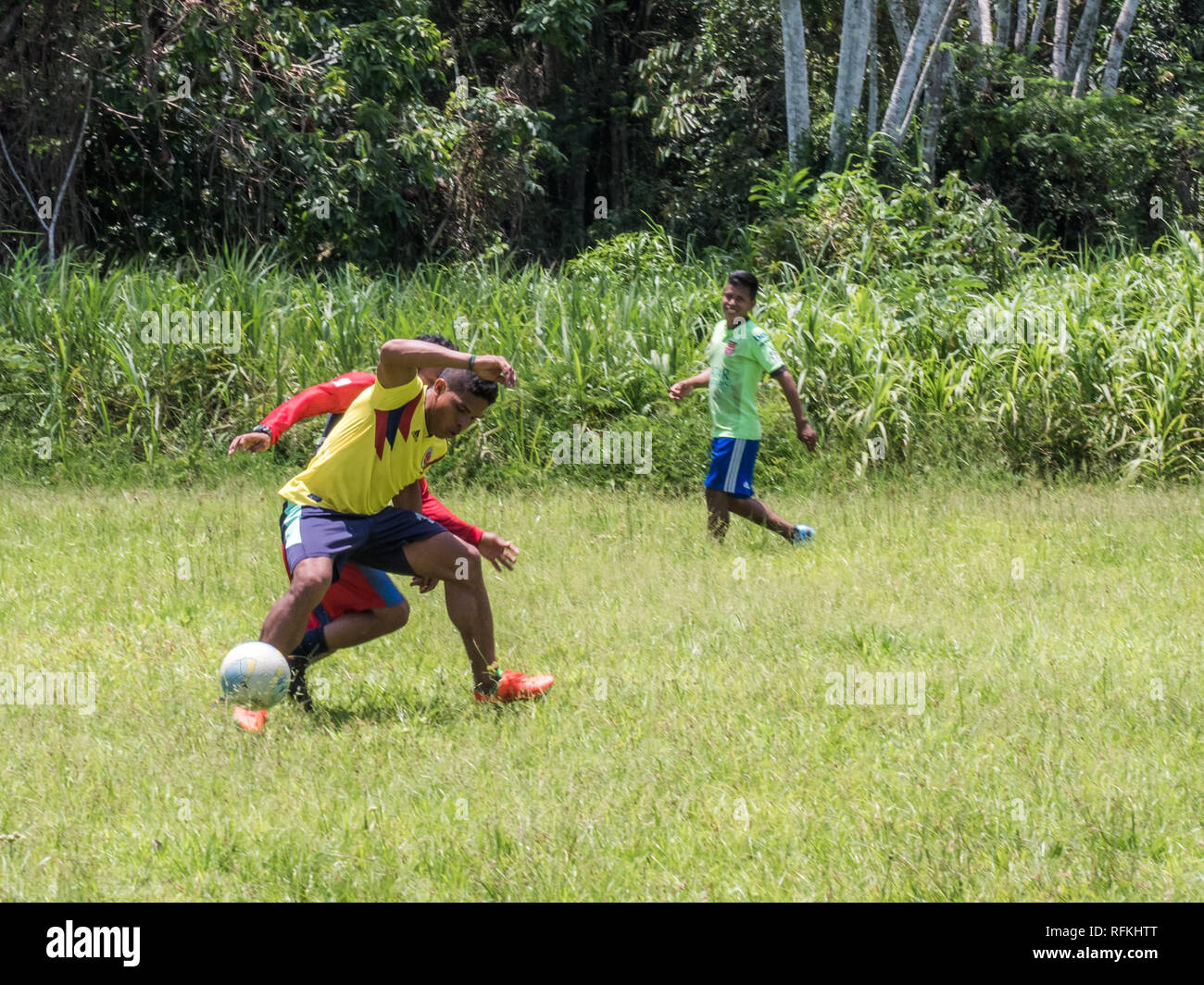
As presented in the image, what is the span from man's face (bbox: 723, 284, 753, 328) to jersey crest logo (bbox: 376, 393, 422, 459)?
11.6 feet

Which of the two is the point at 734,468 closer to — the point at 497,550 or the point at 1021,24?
the point at 497,550


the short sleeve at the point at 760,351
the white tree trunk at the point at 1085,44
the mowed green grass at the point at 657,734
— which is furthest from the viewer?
the white tree trunk at the point at 1085,44

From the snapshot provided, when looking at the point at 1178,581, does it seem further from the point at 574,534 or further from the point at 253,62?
the point at 253,62

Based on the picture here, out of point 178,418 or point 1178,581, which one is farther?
point 178,418

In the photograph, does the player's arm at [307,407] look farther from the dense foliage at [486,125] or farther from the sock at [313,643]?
the dense foliage at [486,125]

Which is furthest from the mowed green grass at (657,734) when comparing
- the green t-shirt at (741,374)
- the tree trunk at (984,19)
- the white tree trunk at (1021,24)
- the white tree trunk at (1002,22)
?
the white tree trunk at (1002,22)

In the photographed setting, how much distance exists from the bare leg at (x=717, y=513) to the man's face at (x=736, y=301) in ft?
3.68

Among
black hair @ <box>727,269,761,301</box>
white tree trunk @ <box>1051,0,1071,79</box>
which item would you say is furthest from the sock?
white tree trunk @ <box>1051,0,1071,79</box>

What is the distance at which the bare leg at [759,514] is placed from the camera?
348 inches

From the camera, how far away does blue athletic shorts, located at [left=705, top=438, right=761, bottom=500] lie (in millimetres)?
8812

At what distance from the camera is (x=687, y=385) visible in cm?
888

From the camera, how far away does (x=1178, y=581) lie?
25.8 ft

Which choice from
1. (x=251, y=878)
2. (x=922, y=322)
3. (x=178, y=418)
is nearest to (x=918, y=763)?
(x=251, y=878)

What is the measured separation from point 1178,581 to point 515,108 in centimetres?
1258
